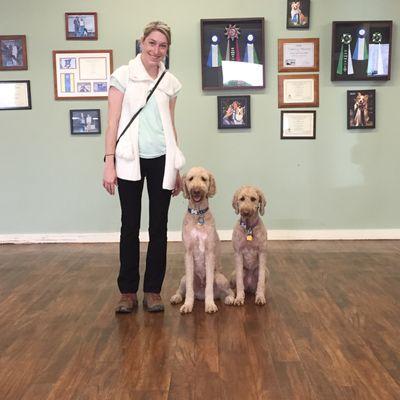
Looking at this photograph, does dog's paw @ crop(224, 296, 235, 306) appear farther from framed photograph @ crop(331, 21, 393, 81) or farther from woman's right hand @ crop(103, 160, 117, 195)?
framed photograph @ crop(331, 21, 393, 81)

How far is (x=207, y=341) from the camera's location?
6.98 feet

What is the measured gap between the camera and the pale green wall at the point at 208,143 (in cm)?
409

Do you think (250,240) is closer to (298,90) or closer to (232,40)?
(298,90)

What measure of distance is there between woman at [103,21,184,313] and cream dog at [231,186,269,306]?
0.39 meters

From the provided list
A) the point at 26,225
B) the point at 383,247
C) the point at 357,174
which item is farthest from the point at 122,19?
the point at 383,247

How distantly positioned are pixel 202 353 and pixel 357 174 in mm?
2779

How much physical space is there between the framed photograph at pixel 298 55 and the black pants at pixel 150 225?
2145 mm

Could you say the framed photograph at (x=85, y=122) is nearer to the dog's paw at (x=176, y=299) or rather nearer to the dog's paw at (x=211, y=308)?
the dog's paw at (x=176, y=299)

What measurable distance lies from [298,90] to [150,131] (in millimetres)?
2154

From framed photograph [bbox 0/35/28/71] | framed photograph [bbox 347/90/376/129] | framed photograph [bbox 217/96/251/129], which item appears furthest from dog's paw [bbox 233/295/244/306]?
framed photograph [bbox 0/35/28/71]

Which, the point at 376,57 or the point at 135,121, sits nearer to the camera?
the point at 135,121

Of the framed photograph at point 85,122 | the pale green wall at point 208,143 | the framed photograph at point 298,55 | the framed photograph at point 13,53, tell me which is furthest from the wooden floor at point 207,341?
the framed photograph at point 13,53

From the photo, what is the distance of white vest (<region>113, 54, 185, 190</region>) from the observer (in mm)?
2363

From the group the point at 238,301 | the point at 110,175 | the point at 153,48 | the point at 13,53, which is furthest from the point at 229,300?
the point at 13,53
